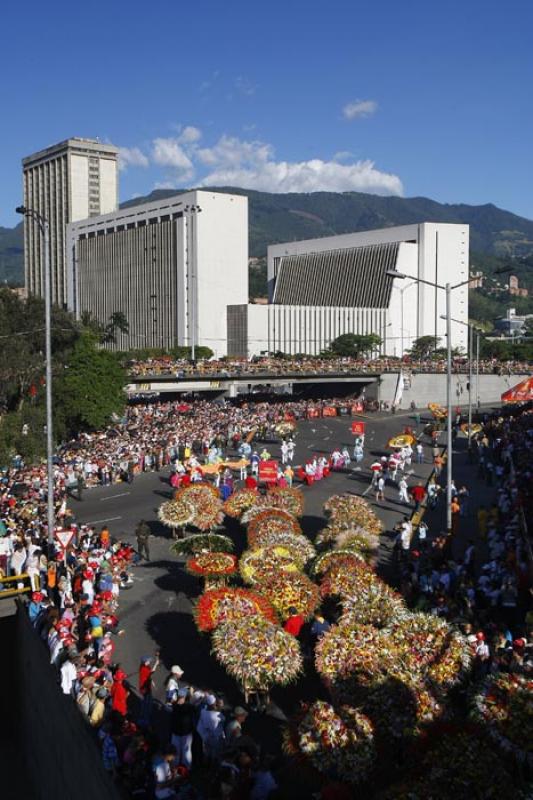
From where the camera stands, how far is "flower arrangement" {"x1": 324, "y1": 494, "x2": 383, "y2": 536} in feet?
63.3

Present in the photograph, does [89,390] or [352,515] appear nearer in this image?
[352,515]

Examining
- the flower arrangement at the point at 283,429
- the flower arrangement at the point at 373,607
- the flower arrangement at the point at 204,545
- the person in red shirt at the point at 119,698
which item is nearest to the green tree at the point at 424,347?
the flower arrangement at the point at 283,429

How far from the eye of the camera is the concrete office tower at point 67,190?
186750mm

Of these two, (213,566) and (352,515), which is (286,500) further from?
(213,566)

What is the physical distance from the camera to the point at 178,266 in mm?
121688

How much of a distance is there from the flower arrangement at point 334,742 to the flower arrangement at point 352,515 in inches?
378

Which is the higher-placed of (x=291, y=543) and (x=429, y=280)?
(x=429, y=280)

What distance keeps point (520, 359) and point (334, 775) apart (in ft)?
338

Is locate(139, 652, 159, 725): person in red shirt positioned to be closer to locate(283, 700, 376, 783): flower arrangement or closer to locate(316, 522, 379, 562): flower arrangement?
locate(283, 700, 376, 783): flower arrangement

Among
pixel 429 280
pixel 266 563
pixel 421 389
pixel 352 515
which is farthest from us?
pixel 429 280

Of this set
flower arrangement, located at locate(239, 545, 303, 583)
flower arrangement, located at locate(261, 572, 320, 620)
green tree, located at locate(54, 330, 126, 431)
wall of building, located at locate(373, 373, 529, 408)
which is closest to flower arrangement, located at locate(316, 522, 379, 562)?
flower arrangement, located at locate(239, 545, 303, 583)

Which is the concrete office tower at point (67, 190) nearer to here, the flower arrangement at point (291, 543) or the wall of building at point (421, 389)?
the wall of building at point (421, 389)

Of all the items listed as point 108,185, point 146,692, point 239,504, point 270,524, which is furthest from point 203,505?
point 108,185

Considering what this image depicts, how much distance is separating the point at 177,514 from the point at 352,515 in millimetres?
5138
